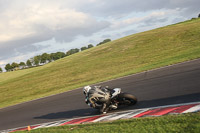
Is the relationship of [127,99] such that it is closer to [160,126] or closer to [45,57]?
[160,126]

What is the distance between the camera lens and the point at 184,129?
5.11 m

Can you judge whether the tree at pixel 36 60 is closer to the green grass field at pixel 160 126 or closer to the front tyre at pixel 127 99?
the front tyre at pixel 127 99

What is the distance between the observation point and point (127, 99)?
9086mm

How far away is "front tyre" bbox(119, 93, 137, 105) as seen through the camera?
8975 mm

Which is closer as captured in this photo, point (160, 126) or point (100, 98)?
point (160, 126)

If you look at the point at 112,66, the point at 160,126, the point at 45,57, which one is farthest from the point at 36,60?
Result: the point at 160,126

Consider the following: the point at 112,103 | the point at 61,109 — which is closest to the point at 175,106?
the point at 112,103

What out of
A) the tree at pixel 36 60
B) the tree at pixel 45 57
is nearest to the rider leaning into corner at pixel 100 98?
the tree at pixel 36 60

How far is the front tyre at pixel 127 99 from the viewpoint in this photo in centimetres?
898

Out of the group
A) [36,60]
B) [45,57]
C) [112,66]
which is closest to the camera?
[112,66]

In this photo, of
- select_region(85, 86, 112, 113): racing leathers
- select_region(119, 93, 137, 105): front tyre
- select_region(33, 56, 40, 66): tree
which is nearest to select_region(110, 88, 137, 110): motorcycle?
select_region(119, 93, 137, 105): front tyre

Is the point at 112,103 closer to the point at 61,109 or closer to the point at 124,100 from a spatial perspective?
the point at 124,100

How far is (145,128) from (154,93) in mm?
4498

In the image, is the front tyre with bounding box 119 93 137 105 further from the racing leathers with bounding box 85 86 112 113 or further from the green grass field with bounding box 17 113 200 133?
the green grass field with bounding box 17 113 200 133
